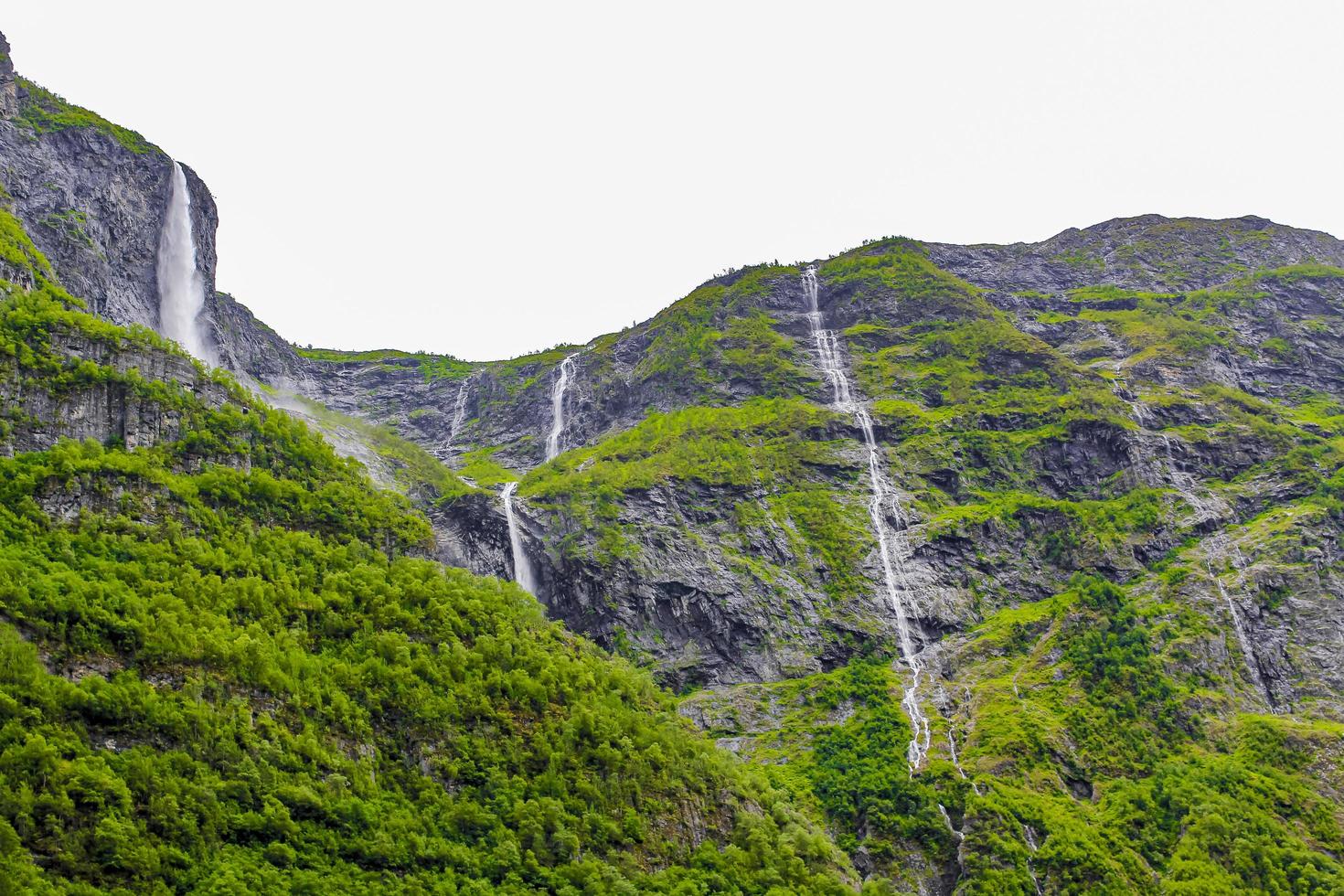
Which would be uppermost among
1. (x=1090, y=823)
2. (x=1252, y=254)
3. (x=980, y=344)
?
(x=1252, y=254)

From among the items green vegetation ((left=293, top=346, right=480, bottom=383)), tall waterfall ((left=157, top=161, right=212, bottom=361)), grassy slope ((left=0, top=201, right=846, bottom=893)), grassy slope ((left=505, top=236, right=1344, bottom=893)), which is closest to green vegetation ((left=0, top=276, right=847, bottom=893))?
grassy slope ((left=0, top=201, right=846, bottom=893))

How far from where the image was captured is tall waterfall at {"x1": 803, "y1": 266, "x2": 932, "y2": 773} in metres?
80.8

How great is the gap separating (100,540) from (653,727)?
3503 centimetres

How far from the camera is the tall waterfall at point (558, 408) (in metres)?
144

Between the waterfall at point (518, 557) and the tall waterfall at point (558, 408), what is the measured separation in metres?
35.1

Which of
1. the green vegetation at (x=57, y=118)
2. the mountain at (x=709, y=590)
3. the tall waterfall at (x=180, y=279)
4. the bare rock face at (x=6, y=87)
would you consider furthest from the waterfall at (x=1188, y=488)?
the bare rock face at (x=6, y=87)

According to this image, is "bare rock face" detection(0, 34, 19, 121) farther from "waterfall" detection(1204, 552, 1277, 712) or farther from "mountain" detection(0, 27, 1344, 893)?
"waterfall" detection(1204, 552, 1277, 712)

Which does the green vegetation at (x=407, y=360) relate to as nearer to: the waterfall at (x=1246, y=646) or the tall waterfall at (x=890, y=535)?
the tall waterfall at (x=890, y=535)

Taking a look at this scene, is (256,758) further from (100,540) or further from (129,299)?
(129,299)

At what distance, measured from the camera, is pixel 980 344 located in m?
140

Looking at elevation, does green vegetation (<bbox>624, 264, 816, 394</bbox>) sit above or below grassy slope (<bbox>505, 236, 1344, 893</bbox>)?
above

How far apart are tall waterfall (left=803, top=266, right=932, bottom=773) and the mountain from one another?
0.62m

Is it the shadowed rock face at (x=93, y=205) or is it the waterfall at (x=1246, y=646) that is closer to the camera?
the waterfall at (x=1246, y=646)

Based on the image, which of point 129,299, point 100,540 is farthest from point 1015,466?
point 129,299
